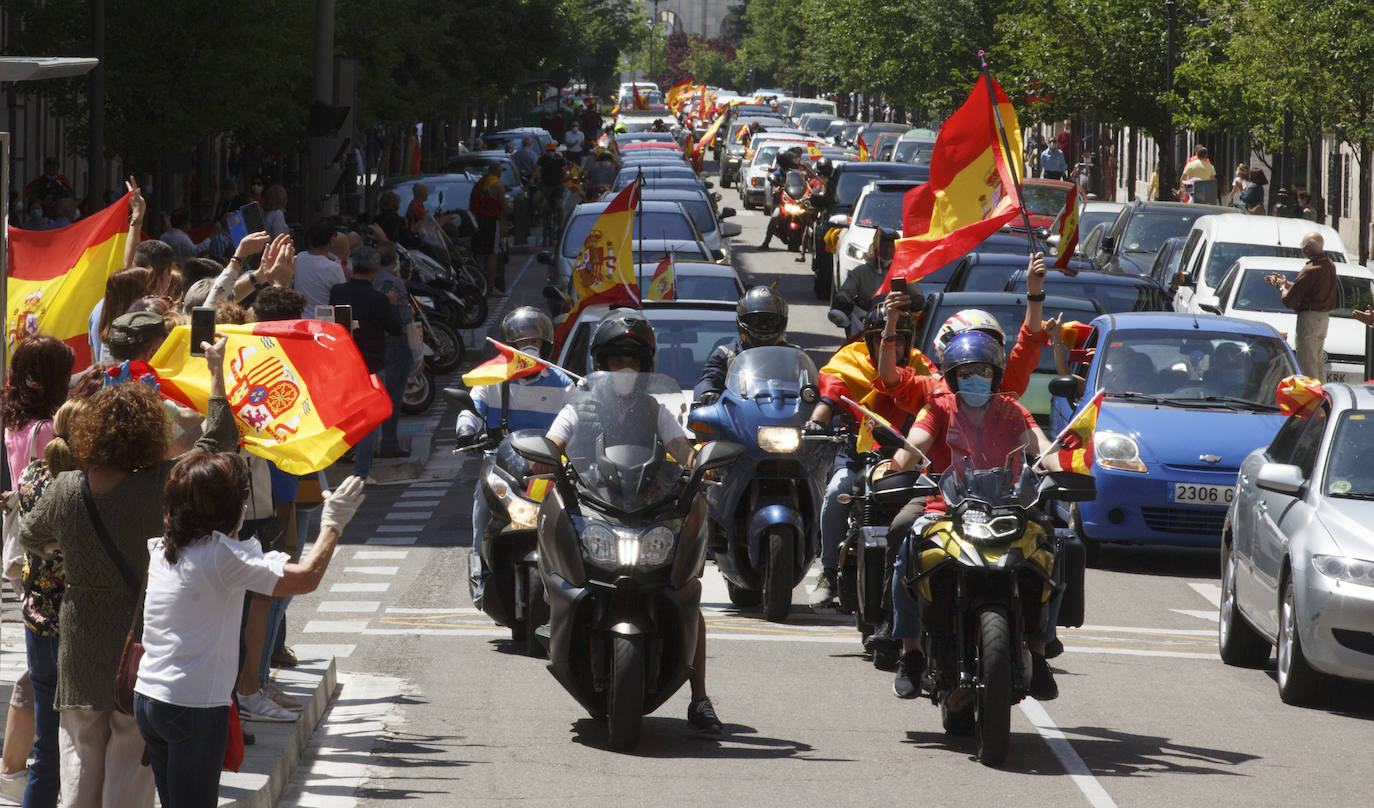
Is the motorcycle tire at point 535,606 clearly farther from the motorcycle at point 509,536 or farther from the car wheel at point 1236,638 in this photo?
the car wheel at point 1236,638

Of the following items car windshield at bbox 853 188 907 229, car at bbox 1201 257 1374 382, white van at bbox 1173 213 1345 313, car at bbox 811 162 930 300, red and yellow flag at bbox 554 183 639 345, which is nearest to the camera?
red and yellow flag at bbox 554 183 639 345

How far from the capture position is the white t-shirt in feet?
20.5

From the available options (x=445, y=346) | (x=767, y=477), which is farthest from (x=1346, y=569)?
(x=445, y=346)

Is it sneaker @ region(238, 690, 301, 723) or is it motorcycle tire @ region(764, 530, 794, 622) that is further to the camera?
motorcycle tire @ region(764, 530, 794, 622)

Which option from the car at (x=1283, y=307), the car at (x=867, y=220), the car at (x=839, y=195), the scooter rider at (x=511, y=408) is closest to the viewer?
the scooter rider at (x=511, y=408)

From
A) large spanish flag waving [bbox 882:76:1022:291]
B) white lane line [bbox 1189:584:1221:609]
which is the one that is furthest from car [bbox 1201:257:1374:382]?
large spanish flag waving [bbox 882:76:1022:291]

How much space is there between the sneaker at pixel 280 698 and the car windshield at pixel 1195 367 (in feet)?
25.2

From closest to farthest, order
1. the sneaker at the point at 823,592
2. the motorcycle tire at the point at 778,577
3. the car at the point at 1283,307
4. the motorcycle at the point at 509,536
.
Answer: the motorcycle at the point at 509,536 → the sneaker at the point at 823,592 → the motorcycle tire at the point at 778,577 → the car at the point at 1283,307

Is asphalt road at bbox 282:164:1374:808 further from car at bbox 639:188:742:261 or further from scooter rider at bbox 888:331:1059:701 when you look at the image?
car at bbox 639:188:742:261

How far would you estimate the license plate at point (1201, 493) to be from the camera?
565 inches

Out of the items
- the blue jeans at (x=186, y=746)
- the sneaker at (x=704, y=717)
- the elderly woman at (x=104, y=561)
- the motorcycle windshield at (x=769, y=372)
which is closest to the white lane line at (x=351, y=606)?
the motorcycle windshield at (x=769, y=372)

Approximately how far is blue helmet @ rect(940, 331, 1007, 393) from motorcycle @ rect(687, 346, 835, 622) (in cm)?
300

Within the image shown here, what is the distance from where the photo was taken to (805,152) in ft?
172

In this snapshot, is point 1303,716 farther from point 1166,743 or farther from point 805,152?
point 805,152
